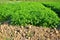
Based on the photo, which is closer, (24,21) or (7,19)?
(24,21)

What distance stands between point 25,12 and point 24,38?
12.9ft

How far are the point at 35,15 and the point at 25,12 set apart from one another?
1.36 ft

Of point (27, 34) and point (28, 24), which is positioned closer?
point (27, 34)

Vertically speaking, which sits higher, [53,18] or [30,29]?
[30,29]

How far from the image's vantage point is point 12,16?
10086 mm

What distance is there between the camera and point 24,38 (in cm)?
670

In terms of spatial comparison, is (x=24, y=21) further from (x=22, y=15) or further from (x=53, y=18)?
(x=53, y=18)

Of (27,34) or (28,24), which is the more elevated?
(27,34)

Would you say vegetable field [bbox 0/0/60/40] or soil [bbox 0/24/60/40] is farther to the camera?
vegetable field [bbox 0/0/60/40]

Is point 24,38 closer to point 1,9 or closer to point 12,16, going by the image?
point 12,16

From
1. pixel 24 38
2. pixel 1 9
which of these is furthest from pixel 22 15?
pixel 24 38

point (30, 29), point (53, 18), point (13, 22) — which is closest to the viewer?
point (30, 29)

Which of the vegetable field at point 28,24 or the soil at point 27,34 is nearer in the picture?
the soil at point 27,34

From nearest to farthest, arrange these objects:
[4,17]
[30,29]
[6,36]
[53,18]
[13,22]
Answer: [6,36] → [30,29] → [13,22] → [53,18] → [4,17]
